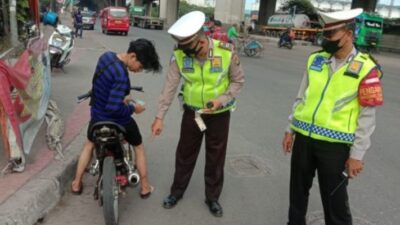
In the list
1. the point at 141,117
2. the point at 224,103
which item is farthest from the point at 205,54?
the point at 141,117

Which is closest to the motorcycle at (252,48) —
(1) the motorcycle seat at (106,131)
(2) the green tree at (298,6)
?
(1) the motorcycle seat at (106,131)

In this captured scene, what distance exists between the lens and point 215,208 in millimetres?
3990

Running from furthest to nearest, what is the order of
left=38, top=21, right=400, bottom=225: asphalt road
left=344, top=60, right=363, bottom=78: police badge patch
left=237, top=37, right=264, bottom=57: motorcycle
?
left=237, top=37, right=264, bottom=57: motorcycle → left=38, top=21, right=400, bottom=225: asphalt road → left=344, top=60, right=363, bottom=78: police badge patch

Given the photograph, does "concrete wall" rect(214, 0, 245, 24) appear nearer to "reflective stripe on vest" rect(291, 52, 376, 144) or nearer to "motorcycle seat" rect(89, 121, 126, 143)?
"motorcycle seat" rect(89, 121, 126, 143)

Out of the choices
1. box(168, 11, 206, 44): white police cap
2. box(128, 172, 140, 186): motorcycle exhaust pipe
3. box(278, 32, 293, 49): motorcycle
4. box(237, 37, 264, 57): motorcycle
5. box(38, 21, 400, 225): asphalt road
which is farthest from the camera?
box(278, 32, 293, 49): motorcycle

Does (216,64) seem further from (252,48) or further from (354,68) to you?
(252,48)

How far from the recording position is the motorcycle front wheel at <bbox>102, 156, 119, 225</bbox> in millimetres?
3359

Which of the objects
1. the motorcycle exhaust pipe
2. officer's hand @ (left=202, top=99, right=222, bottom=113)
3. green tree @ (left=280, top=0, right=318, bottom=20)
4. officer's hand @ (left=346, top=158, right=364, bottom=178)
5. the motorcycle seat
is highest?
green tree @ (left=280, top=0, right=318, bottom=20)

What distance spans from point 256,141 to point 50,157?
300cm

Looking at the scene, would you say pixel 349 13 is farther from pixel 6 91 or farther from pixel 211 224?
pixel 6 91

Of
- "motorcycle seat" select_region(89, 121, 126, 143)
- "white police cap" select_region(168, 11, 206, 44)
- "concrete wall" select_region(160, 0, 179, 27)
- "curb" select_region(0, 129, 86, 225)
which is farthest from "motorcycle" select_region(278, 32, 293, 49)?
"concrete wall" select_region(160, 0, 179, 27)

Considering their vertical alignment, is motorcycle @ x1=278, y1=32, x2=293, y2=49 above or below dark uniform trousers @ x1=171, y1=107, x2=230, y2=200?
below

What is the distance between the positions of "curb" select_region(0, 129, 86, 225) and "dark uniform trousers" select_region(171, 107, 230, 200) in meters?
1.12

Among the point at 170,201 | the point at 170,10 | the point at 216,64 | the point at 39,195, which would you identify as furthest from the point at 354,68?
the point at 170,10
